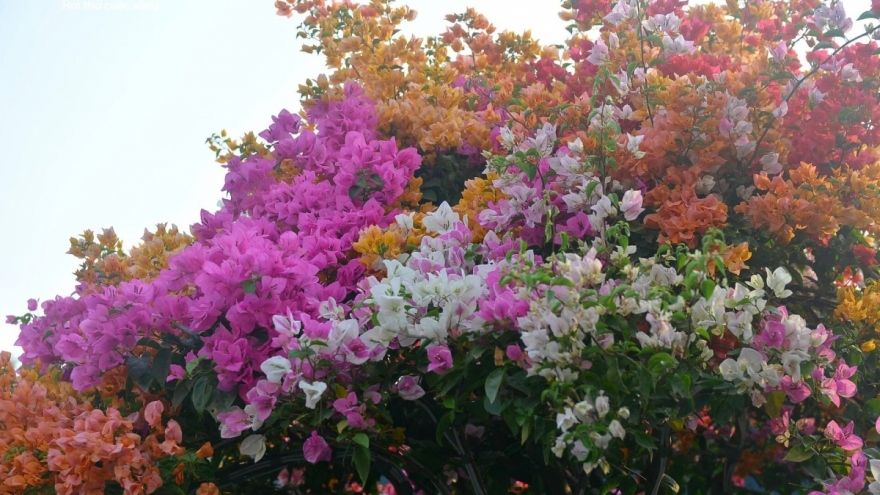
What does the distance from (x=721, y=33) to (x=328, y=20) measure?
4.53ft

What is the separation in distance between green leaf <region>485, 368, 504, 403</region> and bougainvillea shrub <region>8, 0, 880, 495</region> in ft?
0.04

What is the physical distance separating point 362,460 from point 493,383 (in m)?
0.37

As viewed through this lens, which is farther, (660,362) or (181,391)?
(181,391)

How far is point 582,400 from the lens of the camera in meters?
1.50

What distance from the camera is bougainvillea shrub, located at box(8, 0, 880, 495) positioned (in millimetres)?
1645

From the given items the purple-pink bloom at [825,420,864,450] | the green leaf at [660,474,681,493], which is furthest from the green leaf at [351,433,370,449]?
the purple-pink bloom at [825,420,864,450]

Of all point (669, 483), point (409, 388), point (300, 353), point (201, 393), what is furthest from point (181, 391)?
point (669, 483)

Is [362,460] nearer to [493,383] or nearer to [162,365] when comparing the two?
[493,383]

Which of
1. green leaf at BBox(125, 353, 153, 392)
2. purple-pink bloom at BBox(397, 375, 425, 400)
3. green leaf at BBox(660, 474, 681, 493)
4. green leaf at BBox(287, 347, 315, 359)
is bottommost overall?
green leaf at BBox(660, 474, 681, 493)

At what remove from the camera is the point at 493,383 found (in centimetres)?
159

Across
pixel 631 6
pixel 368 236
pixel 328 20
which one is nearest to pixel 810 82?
pixel 631 6

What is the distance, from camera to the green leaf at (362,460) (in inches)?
68.2

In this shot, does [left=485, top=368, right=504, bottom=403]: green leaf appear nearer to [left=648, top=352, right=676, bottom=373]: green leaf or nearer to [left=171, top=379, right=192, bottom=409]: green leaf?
[left=648, top=352, right=676, bottom=373]: green leaf

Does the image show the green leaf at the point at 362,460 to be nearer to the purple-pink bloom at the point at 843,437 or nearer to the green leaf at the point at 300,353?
the green leaf at the point at 300,353
